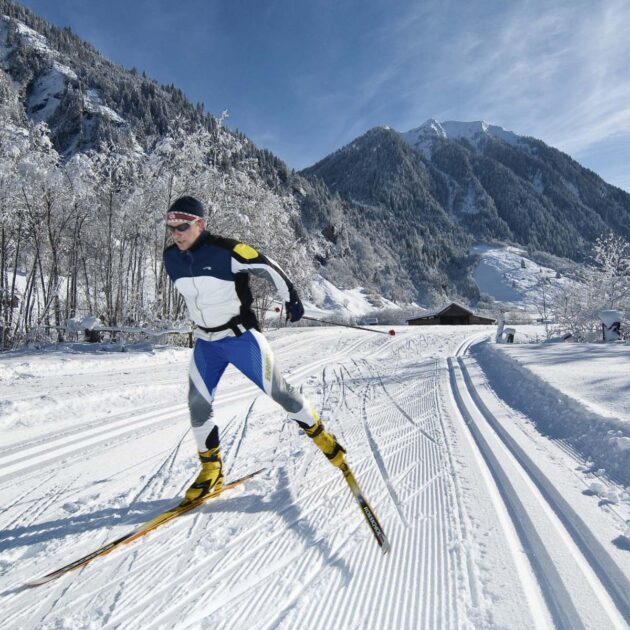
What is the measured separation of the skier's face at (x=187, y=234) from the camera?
2787 mm

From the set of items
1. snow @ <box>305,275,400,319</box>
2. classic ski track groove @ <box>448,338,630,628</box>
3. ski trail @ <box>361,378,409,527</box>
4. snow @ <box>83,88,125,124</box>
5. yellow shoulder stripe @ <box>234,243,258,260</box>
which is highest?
snow @ <box>83,88,125,124</box>

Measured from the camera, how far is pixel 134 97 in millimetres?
99312

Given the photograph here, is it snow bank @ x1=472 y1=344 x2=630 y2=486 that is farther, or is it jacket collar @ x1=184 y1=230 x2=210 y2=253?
snow bank @ x1=472 y1=344 x2=630 y2=486

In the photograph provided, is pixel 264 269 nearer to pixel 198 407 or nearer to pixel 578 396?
pixel 198 407

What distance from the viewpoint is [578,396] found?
15.8 feet

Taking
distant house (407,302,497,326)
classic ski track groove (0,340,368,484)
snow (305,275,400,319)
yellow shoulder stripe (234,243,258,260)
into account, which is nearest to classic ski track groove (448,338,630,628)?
yellow shoulder stripe (234,243,258,260)

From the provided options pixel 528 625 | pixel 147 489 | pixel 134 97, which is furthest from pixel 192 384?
pixel 134 97

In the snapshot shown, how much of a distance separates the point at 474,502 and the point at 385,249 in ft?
450

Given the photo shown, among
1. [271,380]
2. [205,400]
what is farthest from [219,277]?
[205,400]

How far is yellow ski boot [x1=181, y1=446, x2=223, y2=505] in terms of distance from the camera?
272 centimetres

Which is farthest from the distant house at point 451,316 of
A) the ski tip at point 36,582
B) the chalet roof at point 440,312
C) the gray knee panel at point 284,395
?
the ski tip at point 36,582

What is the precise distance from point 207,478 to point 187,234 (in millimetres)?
1802

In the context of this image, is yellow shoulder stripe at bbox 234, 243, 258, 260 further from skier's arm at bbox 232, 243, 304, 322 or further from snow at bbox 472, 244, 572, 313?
snow at bbox 472, 244, 572, 313

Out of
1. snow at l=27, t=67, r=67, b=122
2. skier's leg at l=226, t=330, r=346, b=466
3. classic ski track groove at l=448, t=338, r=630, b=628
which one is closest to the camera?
classic ski track groove at l=448, t=338, r=630, b=628
